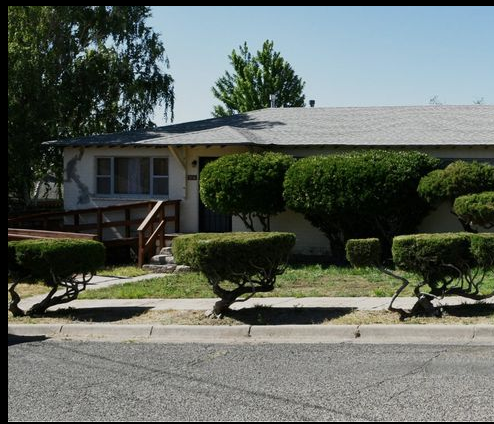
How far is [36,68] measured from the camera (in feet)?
80.7

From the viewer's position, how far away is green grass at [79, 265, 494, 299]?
12212 mm

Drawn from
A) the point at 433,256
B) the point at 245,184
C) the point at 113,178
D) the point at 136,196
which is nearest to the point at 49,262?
the point at 433,256

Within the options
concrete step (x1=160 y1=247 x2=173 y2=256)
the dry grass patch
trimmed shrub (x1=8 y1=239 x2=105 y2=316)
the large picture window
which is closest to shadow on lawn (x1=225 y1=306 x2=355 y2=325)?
trimmed shrub (x1=8 y1=239 x2=105 y2=316)

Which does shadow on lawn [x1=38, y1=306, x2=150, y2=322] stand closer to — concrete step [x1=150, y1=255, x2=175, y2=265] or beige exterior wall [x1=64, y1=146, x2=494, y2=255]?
concrete step [x1=150, y1=255, x2=175, y2=265]

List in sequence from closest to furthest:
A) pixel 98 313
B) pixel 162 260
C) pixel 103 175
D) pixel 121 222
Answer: pixel 98 313, pixel 162 260, pixel 121 222, pixel 103 175

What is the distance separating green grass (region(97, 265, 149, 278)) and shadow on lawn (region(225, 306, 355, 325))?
5707 millimetres

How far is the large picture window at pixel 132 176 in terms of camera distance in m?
20.0

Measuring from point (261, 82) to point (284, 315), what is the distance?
123 feet

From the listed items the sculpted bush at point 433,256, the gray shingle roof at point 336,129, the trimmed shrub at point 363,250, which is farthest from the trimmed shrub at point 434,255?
the gray shingle roof at point 336,129

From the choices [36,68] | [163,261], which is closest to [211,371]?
[163,261]

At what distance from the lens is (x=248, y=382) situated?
21.7 ft

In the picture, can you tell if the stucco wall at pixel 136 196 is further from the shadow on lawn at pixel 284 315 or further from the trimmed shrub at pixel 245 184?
the shadow on lawn at pixel 284 315

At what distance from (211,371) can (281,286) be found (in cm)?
609

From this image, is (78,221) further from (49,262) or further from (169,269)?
(49,262)
